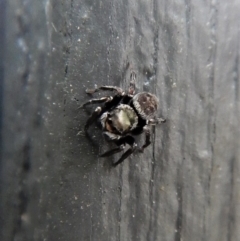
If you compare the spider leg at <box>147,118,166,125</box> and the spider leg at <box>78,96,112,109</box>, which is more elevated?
the spider leg at <box>78,96,112,109</box>

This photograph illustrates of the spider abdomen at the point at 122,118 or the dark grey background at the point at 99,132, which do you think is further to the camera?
the spider abdomen at the point at 122,118

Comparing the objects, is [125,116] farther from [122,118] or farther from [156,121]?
[156,121]

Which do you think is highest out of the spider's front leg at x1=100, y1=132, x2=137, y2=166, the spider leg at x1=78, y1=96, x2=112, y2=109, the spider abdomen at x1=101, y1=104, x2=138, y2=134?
the spider leg at x1=78, y1=96, x2=112, y2=109

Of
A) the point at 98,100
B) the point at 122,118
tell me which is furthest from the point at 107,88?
the point at 122,118

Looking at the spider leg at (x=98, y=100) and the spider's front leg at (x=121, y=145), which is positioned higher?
the spider leg at (x=98, y=100)

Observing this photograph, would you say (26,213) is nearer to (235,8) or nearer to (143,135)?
(143,135)

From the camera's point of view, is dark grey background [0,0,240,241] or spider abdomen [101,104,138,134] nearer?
dark grey background [0,0,240,241]

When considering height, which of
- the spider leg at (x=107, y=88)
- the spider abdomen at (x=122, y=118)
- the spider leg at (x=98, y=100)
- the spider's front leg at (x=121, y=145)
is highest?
the spider leg at (x=107, y=88)
